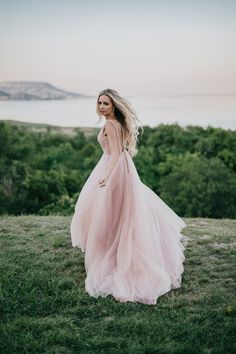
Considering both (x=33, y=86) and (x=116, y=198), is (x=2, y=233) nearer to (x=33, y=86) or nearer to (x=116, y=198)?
(x=116, y=198)

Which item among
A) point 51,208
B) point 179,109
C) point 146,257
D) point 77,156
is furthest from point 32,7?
point 146,257

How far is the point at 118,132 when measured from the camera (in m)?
6.27

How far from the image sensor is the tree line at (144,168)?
35.1m

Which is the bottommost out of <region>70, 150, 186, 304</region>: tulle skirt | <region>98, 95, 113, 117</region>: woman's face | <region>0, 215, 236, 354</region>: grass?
<region>0, 215, 236, 354</region>: grass

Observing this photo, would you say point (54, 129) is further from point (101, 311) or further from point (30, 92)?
point (101, 311)

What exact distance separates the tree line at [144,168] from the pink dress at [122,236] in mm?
18813

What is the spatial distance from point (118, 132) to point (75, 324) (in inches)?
108

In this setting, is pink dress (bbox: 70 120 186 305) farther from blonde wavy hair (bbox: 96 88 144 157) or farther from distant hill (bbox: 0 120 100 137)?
distant hill (bbox: 0 120 100 137)

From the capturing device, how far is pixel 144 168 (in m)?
43.6

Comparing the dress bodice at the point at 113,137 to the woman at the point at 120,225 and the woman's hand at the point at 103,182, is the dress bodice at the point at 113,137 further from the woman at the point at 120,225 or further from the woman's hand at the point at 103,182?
the woman's hand at the point at 103,182

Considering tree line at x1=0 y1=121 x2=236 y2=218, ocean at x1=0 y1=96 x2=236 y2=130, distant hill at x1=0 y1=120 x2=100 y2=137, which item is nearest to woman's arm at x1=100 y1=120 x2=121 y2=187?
tree line at x1=0 y1=121 x2=236 y2=218

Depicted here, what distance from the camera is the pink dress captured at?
19.7ft

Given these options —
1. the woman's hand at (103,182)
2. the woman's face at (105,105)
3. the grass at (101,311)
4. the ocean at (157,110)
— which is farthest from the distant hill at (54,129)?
the woman's hand at (103,182)

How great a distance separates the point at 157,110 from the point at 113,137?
4267cm
